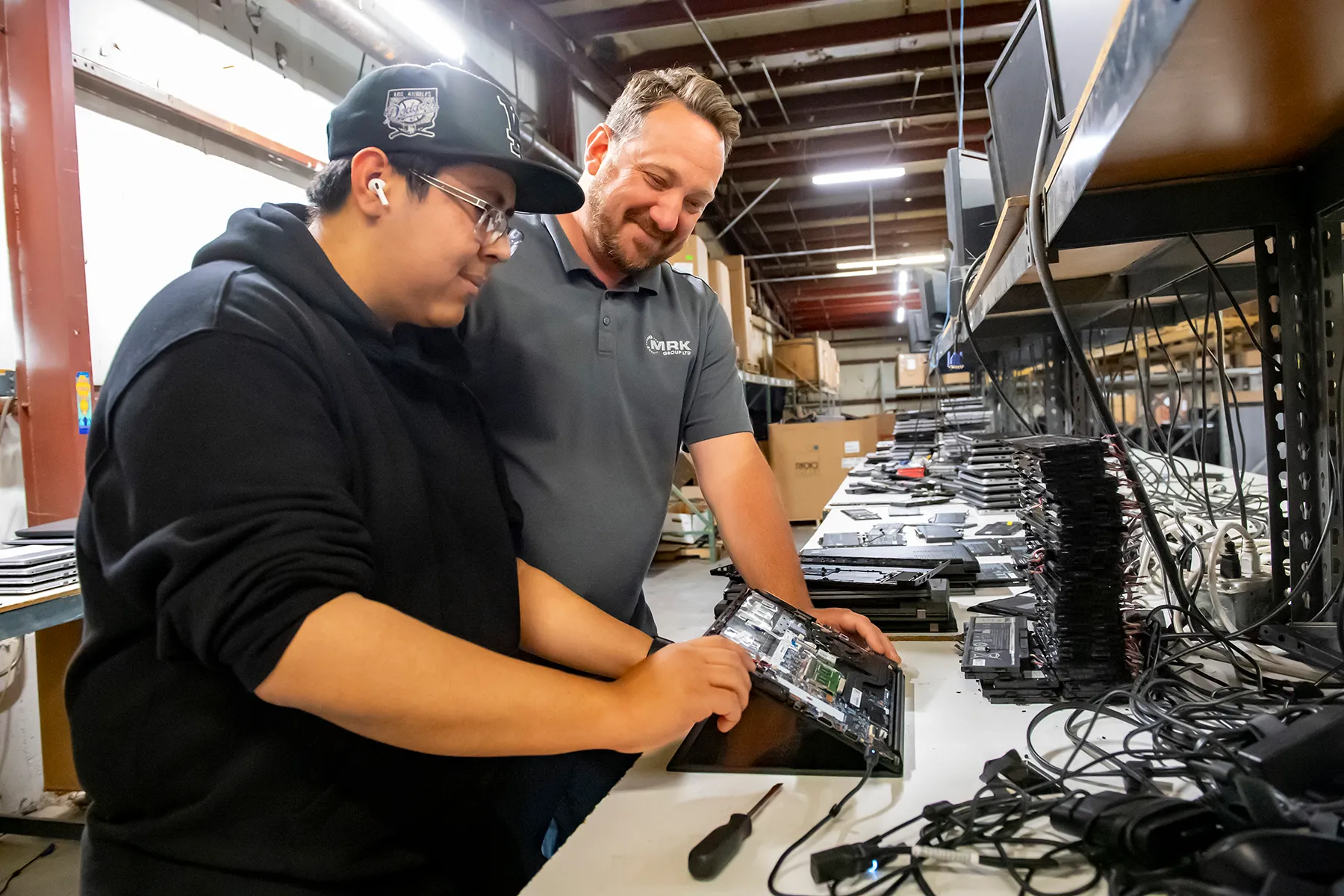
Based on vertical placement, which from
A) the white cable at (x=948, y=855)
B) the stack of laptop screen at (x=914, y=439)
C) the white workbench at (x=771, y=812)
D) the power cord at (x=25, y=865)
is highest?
the stack of laptop screen at (x=914, y=439)

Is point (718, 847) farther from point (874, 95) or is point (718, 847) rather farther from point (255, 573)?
point (874, 95)

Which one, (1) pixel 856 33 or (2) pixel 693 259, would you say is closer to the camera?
Result: (2) pixel 693 259

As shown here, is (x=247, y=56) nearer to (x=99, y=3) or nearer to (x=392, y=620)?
(x=99, y=3)

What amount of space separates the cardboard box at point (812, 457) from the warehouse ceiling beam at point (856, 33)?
10.3 ft

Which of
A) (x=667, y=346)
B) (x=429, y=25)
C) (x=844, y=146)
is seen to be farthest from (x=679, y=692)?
(x=844, y=146)

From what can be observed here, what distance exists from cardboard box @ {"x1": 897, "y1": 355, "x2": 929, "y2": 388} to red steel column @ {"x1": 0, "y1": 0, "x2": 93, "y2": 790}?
8.19 m

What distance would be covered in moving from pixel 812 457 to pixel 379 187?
6283 millimetres

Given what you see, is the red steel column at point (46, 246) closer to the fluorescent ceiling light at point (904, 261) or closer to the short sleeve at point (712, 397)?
the short sleeve at point (712, 397)

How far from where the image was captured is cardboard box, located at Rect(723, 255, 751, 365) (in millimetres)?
5887

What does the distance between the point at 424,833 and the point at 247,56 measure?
3.03m

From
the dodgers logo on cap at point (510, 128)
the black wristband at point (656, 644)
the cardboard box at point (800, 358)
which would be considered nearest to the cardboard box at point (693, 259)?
the black wristband at point (656, 644)

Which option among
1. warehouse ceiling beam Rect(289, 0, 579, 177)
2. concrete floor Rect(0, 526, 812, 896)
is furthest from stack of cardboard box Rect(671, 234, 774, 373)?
warehouse ceiling beam Rect(289, 0, 579, 177)

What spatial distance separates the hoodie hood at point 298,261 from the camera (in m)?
0.74

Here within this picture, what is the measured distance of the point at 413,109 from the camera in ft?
2.66
